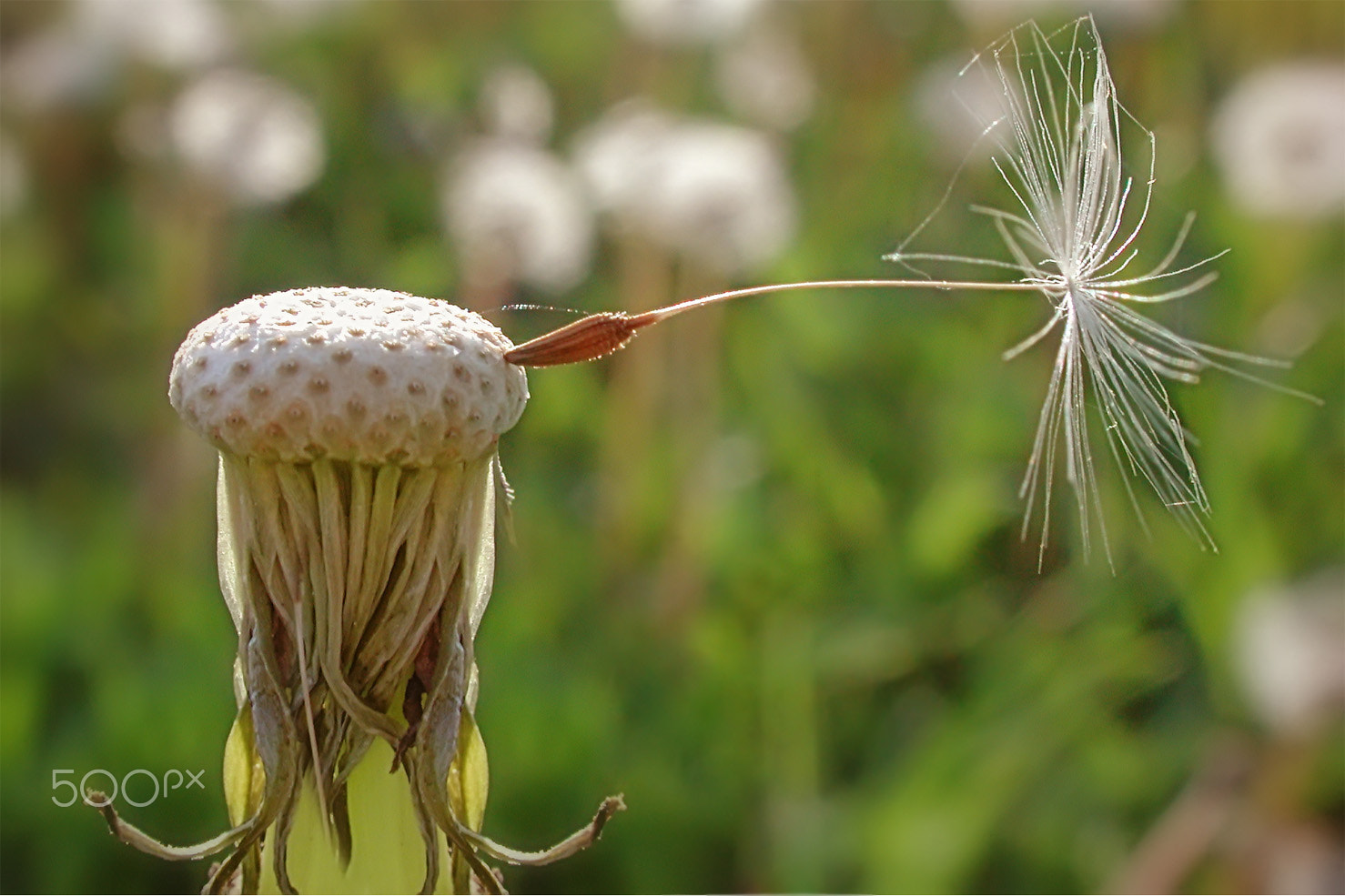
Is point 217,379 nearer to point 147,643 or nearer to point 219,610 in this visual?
point 219,610

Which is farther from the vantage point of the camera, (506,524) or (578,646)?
(578,646)

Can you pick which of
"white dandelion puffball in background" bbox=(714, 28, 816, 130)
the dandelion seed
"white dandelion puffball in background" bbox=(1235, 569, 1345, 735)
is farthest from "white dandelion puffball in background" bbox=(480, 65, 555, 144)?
the dandelion seed

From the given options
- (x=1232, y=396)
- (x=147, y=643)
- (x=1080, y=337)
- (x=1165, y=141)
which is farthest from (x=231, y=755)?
(x=1165, y=141)

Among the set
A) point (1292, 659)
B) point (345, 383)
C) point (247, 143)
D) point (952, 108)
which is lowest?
point (1292, 659)

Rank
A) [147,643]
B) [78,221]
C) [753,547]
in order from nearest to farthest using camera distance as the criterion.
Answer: [147,643], [753,547], [78,221]

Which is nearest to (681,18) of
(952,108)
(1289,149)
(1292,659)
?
(952,108)

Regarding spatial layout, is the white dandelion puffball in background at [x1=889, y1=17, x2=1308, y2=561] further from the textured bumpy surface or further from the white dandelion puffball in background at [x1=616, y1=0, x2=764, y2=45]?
the white dandelion puffball in background at [x1=616, y1=0, x2=764, y2=45]

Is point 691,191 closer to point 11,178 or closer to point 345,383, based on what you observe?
point 11,178
